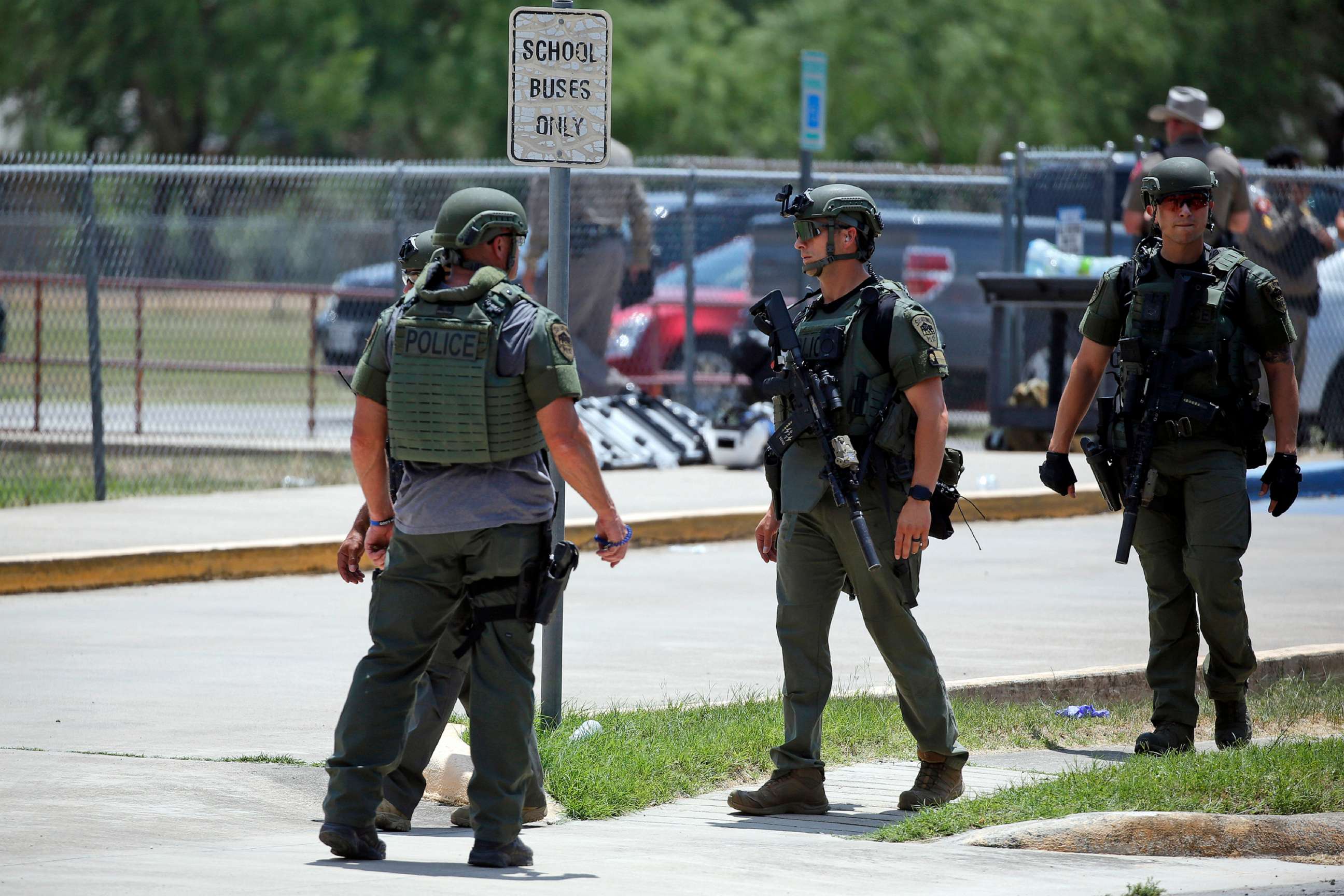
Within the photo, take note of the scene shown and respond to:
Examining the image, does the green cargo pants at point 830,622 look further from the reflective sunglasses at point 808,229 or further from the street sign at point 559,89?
the street sign at point 559,89

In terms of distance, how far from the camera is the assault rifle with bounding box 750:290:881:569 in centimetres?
591

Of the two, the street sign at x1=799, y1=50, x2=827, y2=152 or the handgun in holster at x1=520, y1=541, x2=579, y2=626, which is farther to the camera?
the street sign at x1=799, y1=50, x2=827, y2=152

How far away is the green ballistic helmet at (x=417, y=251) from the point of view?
6109 millimetres

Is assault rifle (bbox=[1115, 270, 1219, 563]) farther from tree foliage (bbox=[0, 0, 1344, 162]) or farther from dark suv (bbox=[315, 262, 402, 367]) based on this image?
tree foliage (bbox=[0, 0, 1344, 162])

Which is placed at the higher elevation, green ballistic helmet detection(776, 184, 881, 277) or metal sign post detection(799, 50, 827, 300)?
metal sign post detection(799, 50, 827, 300)

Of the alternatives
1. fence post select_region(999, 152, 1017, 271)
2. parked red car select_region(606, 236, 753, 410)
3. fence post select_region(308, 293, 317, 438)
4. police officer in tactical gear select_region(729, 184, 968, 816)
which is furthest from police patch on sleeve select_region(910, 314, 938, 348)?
fence post select_region(999, 152, 1017, 271)

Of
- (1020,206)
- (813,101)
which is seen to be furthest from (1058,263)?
(813,101)

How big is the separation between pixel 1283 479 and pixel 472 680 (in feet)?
9.58

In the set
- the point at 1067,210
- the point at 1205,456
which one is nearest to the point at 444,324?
the point at 1205,456

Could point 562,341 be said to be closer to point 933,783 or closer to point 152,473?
point 933,783

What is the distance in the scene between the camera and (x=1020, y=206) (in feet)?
52.2

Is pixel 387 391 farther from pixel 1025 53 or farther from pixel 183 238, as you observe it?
pixel 1025 53

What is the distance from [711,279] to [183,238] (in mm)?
4610

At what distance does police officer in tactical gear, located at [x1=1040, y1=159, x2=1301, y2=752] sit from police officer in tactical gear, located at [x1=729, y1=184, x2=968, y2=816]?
0.96m
